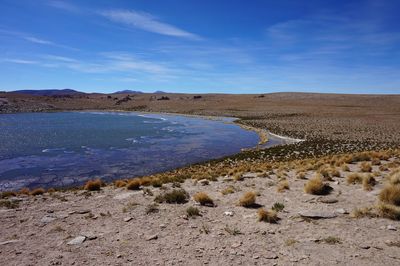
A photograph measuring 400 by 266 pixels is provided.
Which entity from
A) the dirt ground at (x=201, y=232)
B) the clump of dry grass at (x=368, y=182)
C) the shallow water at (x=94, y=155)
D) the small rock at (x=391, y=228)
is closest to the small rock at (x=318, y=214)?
the dirt ground at (x=201, y=232)

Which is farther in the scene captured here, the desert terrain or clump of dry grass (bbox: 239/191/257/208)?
clump of dry grass (bbox: 239/191/257/208)

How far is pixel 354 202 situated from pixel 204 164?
15.0 meters

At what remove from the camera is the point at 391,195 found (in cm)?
934

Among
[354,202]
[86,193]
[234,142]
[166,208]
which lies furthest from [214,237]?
[234,142]

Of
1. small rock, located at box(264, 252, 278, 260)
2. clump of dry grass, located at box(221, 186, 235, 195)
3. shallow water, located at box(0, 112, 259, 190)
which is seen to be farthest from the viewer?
shallow water, located at box(0, 112, 259, 190)

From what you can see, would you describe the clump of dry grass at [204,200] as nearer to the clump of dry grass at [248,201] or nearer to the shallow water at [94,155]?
the clump of dry grass at [248,201]

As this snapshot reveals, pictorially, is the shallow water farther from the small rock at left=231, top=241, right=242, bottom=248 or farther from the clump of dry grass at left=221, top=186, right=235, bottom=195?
the small rock at left=231, top=241, right=242, bottom=248

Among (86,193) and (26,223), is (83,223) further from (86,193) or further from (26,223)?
(86,193)

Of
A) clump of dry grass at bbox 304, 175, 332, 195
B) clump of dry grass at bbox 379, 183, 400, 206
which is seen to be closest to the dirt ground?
clump of dry grass at bbox 304, 175, 332, 195

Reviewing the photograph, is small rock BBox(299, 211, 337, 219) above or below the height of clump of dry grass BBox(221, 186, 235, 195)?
above

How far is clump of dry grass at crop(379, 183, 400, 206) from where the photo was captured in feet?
30.2

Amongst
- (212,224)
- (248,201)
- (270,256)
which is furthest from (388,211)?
(212,224)

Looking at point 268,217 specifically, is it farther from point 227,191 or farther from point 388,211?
point 227,191

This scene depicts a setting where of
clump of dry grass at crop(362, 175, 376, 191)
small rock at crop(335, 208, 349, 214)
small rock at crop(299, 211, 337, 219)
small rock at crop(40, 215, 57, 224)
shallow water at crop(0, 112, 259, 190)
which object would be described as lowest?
shallow water at crop(0, 112, 259, 190)
